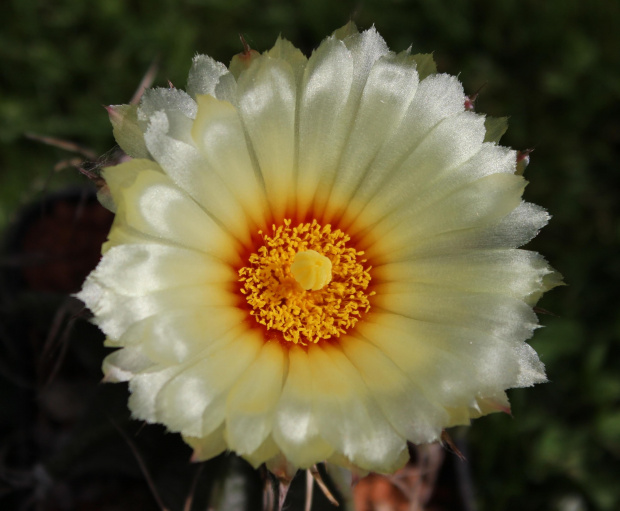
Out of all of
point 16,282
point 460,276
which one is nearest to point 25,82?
point 16,282

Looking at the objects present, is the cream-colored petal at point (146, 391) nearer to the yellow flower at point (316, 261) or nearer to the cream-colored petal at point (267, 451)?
the yellow flower at point (316, 261)

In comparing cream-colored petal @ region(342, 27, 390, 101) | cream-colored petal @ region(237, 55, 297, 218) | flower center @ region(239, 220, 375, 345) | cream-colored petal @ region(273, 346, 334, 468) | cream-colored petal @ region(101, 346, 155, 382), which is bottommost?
cream-colored petal @ region(101, 346, 155, 382)

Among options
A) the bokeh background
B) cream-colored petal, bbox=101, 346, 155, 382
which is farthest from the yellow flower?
the bokeh background

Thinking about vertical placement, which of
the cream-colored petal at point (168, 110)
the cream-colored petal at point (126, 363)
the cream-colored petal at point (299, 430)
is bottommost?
the cream-colored petal at point (126, 363)

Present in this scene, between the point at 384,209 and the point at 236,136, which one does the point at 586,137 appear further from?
the point at 236,136

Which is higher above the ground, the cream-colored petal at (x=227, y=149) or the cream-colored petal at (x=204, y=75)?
the cream-colored petal at (x=204, y=75)

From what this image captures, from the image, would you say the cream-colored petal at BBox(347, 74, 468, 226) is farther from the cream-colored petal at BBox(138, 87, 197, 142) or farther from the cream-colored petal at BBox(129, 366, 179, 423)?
the cream-colored petal at BBox(129, 366, 179, 423)

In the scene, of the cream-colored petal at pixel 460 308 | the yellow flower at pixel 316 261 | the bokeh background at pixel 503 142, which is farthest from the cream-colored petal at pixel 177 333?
the bokeh background at pixel 503 142

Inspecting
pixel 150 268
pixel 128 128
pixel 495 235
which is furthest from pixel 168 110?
pixel 495 235
